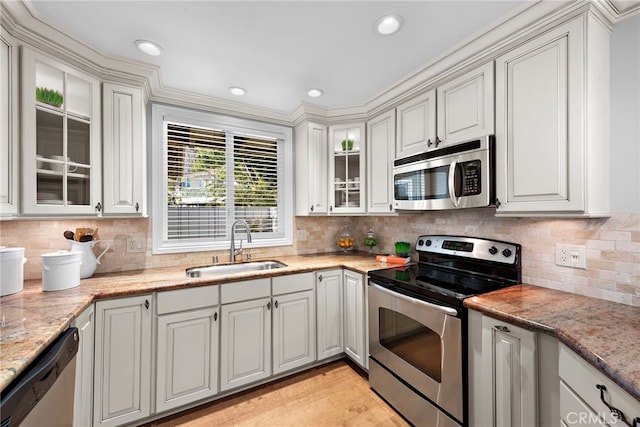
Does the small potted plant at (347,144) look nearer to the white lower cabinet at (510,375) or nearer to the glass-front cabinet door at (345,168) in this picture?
the glass-front cabinet door at (345,168)

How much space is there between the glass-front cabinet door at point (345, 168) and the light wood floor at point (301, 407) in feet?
5.08

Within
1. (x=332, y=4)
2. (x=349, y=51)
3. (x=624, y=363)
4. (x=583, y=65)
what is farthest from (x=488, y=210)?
(x=332, y=4)

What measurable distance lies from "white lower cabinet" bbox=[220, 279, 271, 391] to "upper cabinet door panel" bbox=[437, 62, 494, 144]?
174 centimetres

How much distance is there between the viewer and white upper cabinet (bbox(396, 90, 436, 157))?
6.70 feet

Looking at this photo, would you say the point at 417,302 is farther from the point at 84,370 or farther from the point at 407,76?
the point at 84,370

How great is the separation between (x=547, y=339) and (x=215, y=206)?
2559 mm

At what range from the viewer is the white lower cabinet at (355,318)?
2.28 m

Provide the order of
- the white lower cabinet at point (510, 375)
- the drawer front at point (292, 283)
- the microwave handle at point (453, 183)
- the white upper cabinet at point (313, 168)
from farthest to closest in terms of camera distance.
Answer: the white upper cabinet at point (313, 168), the drawer front at point (292, 283), the microwave handle at point (453, 183), the white lower cabinet at point (510, 375)

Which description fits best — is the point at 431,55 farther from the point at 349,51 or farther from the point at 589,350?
the point at 589,350

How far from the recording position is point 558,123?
138 centimetres

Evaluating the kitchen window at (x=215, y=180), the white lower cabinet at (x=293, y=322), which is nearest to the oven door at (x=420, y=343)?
the white lower cabinet at (x=293, y=322)

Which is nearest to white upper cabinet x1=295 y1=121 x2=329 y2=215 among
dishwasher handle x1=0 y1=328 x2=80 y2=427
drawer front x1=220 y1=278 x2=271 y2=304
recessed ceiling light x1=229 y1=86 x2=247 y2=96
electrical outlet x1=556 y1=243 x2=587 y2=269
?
recessed ceiling light x1=229 y1=86 x2=247 y2=96

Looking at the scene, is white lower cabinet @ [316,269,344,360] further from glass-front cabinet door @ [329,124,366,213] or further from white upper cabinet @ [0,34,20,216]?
white upper cabinet @ [0,34,20,216]

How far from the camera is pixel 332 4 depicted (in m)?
1.41
